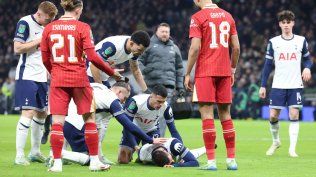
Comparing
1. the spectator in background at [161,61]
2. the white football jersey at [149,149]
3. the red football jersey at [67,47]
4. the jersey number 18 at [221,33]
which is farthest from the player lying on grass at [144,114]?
the spectator in background at [161,61]

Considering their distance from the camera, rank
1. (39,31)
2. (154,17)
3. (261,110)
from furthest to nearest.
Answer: (154,17), (261,110), (39,31)

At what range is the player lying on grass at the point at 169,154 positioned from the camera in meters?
11.2

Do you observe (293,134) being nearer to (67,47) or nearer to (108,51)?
(108,51)

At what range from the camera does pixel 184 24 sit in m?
39.3

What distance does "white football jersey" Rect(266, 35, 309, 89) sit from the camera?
14195mm

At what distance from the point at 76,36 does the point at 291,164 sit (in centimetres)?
391

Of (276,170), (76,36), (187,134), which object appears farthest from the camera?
(187,134)

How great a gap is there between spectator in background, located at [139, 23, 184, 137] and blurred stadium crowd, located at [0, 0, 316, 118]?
53.0 feet

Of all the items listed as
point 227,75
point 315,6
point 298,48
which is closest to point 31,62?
point 227,75

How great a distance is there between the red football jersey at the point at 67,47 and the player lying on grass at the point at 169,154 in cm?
182

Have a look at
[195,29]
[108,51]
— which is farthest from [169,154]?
[195,29]

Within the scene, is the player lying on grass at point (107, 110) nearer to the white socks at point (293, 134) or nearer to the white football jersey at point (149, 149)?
the white football jersey at point (149, 149)

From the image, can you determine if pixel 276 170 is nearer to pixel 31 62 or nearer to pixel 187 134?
pixel 31 62

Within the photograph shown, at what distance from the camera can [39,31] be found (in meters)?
11.7
